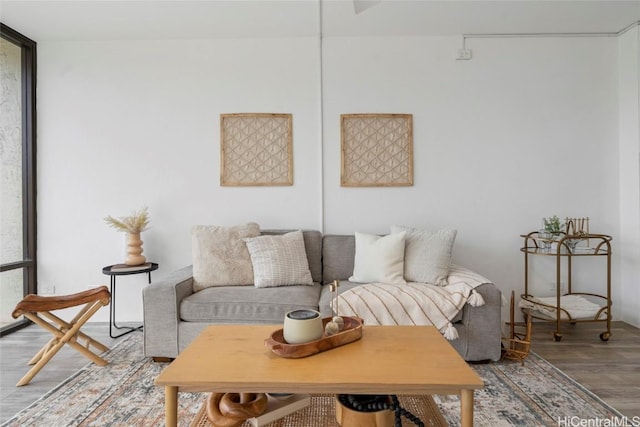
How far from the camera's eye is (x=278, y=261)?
3.05 metres

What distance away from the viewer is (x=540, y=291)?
362 cm

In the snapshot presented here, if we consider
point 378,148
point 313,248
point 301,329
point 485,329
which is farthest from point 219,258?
point 485,329

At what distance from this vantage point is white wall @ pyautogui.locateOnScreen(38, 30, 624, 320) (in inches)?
142

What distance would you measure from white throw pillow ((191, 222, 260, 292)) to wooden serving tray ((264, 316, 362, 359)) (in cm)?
134

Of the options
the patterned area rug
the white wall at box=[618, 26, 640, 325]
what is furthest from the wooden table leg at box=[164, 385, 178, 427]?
the white wall at box=[618, 26, 640, 325]

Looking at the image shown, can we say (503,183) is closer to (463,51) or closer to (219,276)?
(463,51)

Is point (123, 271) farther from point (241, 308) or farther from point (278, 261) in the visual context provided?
point (278, 261)

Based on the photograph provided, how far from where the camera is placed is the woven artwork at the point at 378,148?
3.62 m

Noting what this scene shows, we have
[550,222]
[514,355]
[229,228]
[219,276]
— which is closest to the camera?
[514,355]

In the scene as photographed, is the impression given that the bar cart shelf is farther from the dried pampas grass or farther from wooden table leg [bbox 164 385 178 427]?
the dried pampas grass

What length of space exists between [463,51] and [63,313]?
14.7 feet

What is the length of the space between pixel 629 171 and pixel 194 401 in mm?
3974

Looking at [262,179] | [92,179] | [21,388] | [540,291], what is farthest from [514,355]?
[92,179]

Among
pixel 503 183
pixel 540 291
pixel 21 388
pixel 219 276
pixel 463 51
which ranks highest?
pixel 463 51
